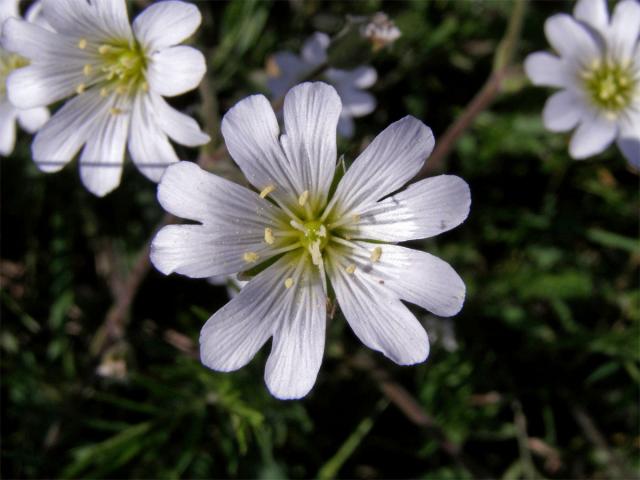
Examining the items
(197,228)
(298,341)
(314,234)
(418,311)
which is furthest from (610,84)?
(197,228)

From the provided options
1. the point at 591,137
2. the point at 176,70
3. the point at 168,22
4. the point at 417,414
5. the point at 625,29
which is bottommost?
the point at 417,414

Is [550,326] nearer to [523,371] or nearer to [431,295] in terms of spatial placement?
[523,371]

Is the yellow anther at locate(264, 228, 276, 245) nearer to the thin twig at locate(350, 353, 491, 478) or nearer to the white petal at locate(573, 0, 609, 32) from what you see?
the thin twig at locate(350, 353, 491, 478)

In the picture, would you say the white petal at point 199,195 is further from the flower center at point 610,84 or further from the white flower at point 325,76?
the flower center at point 610,84

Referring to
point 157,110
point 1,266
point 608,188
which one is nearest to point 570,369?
point 608,188

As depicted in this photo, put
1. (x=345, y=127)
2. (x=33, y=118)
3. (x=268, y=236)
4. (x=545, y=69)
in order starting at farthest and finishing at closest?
(x=345, y=127), (x=545, y=69), (x=33, y=118), (x=268, y=236)

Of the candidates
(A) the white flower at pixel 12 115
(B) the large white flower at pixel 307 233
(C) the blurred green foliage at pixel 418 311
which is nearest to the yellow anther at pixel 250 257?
(B) the large white flower at pixel 307 233

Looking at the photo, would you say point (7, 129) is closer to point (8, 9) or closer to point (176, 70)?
point (8, 9)
